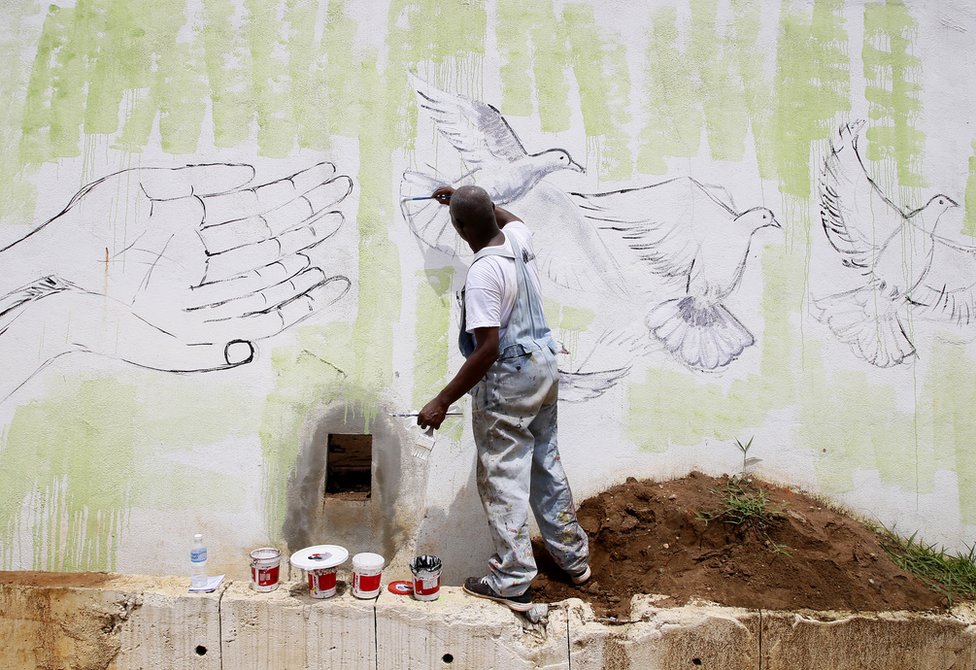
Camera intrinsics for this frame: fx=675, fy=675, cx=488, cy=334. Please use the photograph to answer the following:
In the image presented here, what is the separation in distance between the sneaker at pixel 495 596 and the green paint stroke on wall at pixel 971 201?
2999 mm

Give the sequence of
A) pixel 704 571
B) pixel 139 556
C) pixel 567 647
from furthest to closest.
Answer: pixel 139 556, pixel 704 571, pixel 567 647

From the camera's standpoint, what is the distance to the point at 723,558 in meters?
2.99

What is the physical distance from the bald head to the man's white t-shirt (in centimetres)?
11

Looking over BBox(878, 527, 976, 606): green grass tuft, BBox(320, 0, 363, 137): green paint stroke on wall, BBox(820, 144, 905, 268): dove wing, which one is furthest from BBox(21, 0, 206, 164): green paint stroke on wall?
BBox(878, 527, 976, 606): green grass tuft

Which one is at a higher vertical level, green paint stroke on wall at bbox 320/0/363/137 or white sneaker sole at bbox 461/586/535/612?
green paint stroke on wall at bbox 320/0/363/137

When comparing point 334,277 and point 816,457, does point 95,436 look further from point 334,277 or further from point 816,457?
point 816,457

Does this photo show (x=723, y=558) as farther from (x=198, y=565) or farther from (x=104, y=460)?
(x=104, y=460)

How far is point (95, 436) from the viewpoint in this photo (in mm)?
3365

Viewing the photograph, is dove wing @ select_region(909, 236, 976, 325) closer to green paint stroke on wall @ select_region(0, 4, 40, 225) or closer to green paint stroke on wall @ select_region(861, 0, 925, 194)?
green paint stroke on wall @ select_region(861, 0, 925, 194)

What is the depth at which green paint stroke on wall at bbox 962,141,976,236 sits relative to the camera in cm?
360

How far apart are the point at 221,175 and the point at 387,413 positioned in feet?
4.82

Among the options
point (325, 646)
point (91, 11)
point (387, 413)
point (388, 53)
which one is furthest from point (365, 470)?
point (91, 11)

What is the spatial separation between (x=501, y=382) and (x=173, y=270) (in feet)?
6.07

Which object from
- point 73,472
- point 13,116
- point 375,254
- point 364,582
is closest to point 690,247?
point 375,254
